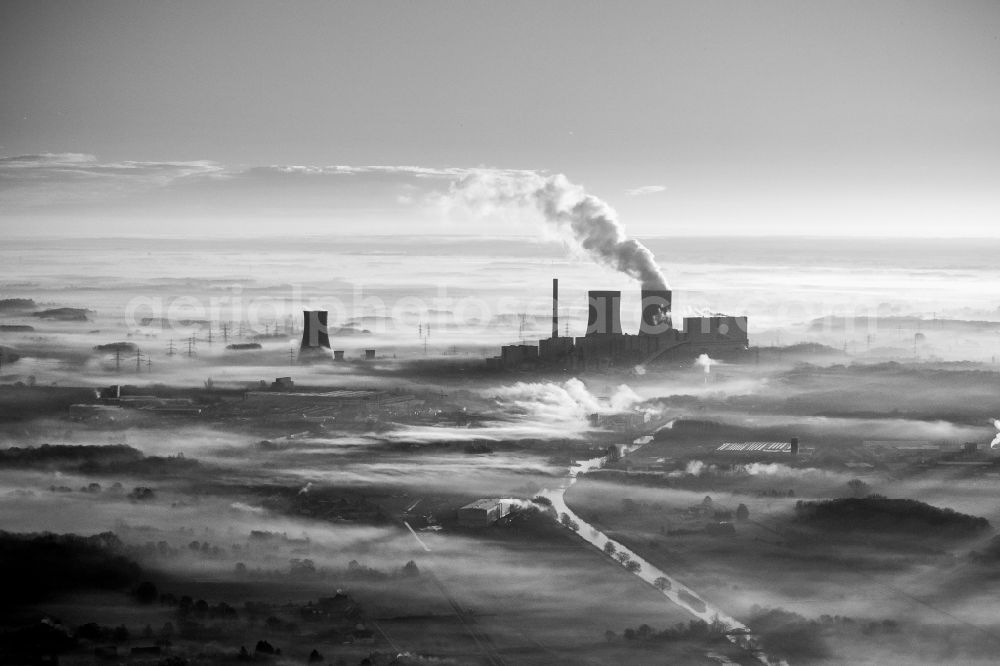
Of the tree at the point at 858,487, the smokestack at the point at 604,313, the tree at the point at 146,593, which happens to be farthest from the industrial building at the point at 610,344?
the tree at the point at 146,593

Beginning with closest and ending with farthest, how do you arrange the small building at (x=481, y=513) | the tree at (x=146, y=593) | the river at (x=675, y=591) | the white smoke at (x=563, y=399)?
the river at (x=675, y=591) < the tree at (x=146, y=593) < the small building at (x=481, y=513) < the white smoke at (x=563, y=399)

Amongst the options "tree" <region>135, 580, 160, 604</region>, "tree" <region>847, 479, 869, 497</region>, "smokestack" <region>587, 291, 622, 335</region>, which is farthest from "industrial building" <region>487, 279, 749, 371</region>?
"tree" <region>135, 580, 160, 604</region>

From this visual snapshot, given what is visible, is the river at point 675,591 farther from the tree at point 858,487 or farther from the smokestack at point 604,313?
the smokestack at point 604,313

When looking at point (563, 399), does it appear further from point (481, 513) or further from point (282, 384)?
point (481, 513)

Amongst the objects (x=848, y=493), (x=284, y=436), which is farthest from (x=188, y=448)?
(x=848, y=493)

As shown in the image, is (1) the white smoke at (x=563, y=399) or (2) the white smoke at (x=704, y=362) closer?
(1) the white smoke at (x=563, y=399)

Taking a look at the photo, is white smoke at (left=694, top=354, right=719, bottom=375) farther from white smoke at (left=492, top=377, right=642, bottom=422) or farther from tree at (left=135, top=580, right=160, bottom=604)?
tree at (left=135, top=580, right=160, bottom=604)

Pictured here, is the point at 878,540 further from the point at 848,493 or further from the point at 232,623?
the point at 232,623
